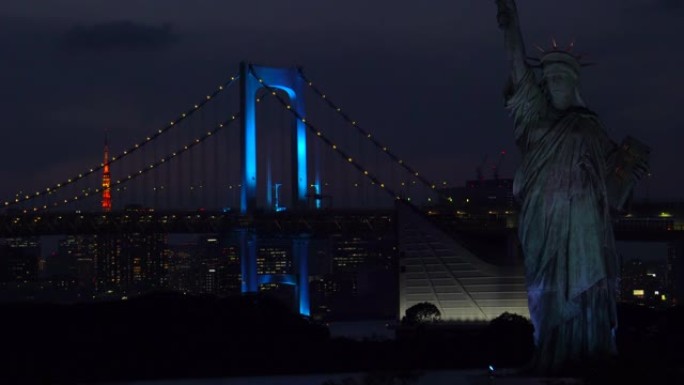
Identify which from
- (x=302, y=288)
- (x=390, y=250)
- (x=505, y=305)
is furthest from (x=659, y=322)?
(x=390, y=250)

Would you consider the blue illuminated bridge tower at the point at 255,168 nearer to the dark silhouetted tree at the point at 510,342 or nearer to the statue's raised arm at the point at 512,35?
the dark silhouetted tree at the point at 510,342

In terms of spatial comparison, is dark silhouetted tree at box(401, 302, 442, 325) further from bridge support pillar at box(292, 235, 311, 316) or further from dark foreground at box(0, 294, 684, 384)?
bridge support pillar at box(292, 235, 311, 316)

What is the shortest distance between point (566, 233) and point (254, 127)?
43585 millimetres

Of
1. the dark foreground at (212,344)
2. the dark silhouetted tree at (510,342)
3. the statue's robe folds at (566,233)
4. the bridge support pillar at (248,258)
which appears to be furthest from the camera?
the bridge support pillar at (248,258)

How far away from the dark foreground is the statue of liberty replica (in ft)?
5.64

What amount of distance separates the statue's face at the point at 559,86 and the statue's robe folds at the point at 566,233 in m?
0.12

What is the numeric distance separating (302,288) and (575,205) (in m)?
40.9

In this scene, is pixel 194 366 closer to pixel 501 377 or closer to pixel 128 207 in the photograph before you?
pixel 501 377

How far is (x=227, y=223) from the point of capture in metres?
61.5

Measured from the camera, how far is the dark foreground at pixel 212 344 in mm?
29281

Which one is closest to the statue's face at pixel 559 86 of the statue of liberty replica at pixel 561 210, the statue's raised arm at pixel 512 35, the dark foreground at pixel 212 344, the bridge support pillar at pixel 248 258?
the statue of liberty replica at pixel 561 210

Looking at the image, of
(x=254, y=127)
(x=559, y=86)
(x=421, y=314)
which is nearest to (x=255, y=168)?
(x=254, y=127)

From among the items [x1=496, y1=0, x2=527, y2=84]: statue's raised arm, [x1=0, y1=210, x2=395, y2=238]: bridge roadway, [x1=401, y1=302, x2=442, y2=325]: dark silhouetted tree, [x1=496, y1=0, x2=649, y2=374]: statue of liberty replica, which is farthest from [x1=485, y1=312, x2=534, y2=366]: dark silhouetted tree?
[x1=0, y1=210, x2=395, y2=238]: bridge roadway

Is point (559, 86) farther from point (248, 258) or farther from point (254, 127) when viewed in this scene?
point (254, 127)
